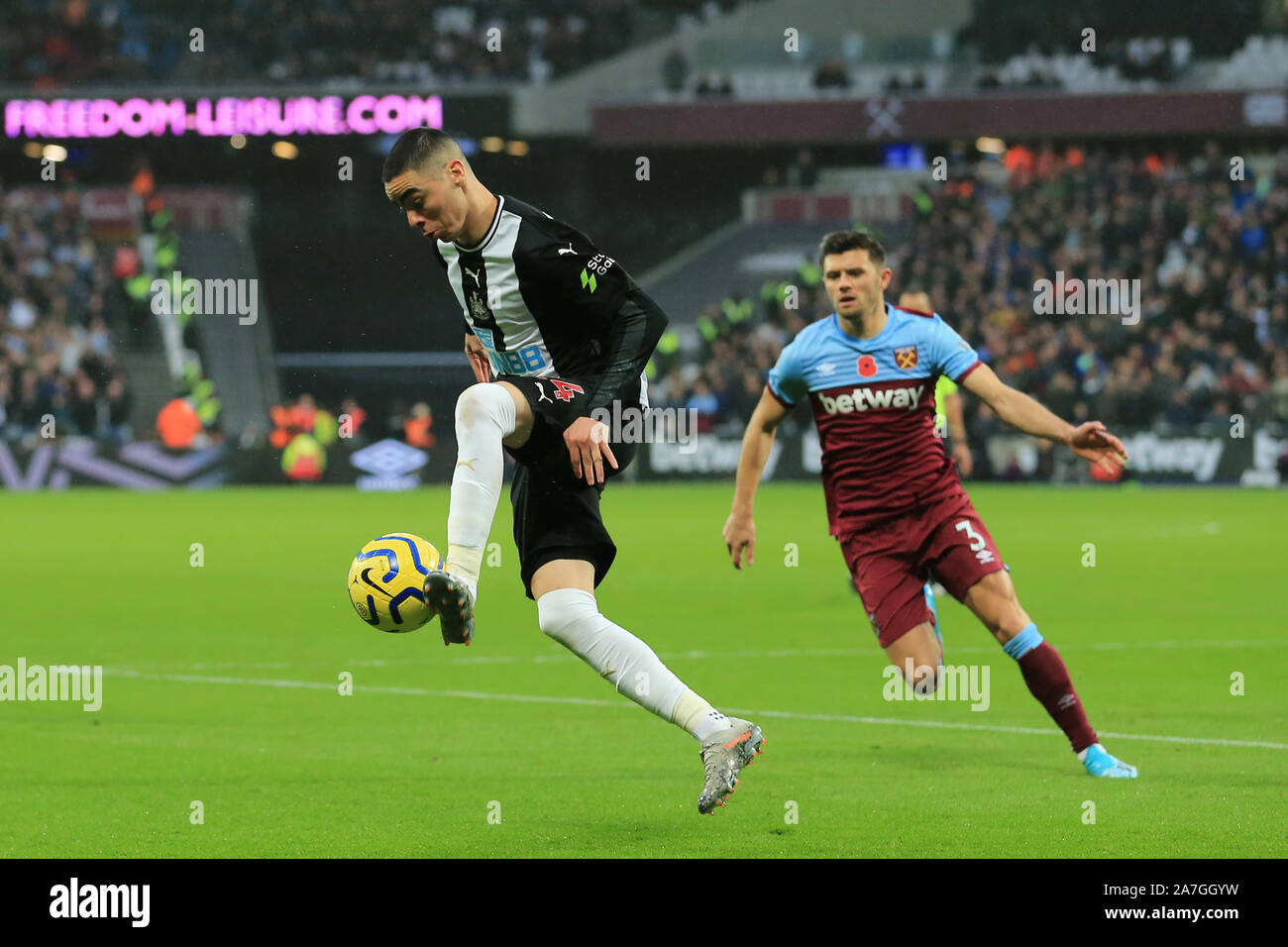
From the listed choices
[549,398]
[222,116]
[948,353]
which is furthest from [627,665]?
[222,116]

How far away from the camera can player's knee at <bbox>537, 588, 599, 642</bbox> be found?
6.02 m

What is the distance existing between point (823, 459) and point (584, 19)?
33724 millimetres

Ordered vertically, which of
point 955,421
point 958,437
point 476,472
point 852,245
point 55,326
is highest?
point 55,326

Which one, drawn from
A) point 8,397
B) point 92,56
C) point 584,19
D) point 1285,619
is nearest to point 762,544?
point 1285,619

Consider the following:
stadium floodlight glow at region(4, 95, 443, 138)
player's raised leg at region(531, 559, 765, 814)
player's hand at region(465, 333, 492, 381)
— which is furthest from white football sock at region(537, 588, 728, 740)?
stadium floodlight glow at region(4, 95, 443, 138)

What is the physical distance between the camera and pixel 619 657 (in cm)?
601

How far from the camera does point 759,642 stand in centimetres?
1198

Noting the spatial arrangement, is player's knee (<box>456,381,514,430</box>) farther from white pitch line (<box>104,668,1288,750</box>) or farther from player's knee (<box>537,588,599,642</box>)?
white pitch line (<box>104,668,1288,750</box>)

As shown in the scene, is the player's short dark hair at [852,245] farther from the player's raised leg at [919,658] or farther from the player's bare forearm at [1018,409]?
the player's raised leg at [919,658]

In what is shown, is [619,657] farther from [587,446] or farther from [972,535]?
[972,535]

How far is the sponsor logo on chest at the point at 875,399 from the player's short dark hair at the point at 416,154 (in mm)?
2565

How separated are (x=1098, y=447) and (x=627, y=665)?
5.85 feet

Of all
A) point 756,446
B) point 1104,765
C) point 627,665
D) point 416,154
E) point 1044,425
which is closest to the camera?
point 416,154

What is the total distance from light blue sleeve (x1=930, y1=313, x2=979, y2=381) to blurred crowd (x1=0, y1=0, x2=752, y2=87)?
3154cm
